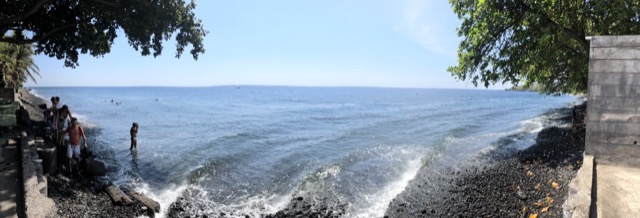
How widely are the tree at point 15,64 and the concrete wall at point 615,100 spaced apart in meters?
32.7

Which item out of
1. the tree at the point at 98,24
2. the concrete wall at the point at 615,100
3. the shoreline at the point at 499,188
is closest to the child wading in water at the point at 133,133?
the tree at the point at 98,24

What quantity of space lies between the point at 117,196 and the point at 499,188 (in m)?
12.3

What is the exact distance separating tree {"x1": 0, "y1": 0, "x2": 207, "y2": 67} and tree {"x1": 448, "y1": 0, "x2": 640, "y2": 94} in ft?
41.9

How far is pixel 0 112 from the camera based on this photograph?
12.8m

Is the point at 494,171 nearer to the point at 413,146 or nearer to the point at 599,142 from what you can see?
the point at 599,142

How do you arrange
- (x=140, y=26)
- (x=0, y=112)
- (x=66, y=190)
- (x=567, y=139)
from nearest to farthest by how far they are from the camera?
1. (x=66, y=190)
2. (x=0, y=112)
3. (x=140, y=26)
4. (x=567, y=139)

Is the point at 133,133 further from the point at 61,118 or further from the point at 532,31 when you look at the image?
the point at 532,31

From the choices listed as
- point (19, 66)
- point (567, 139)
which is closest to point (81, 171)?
point (567, 139)

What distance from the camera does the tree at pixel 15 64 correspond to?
88.5ft

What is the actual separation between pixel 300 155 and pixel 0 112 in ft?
42.0

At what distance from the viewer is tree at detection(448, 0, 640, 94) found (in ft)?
44.1

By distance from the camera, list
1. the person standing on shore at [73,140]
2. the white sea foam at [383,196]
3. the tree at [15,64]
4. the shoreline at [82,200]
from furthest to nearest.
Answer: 1. the tree at [15,64]
2. the person standing on shore at [73,140]
3. the white sea foam at [383,196]
4. the shoreline at [82,200]

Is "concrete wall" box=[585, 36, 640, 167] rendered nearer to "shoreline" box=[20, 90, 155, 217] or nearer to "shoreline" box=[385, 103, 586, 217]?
"shoreline" box=[385, 103, 586, 217]

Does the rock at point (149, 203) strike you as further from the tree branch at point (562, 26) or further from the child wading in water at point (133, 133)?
the tree branch at point (562, 26)
